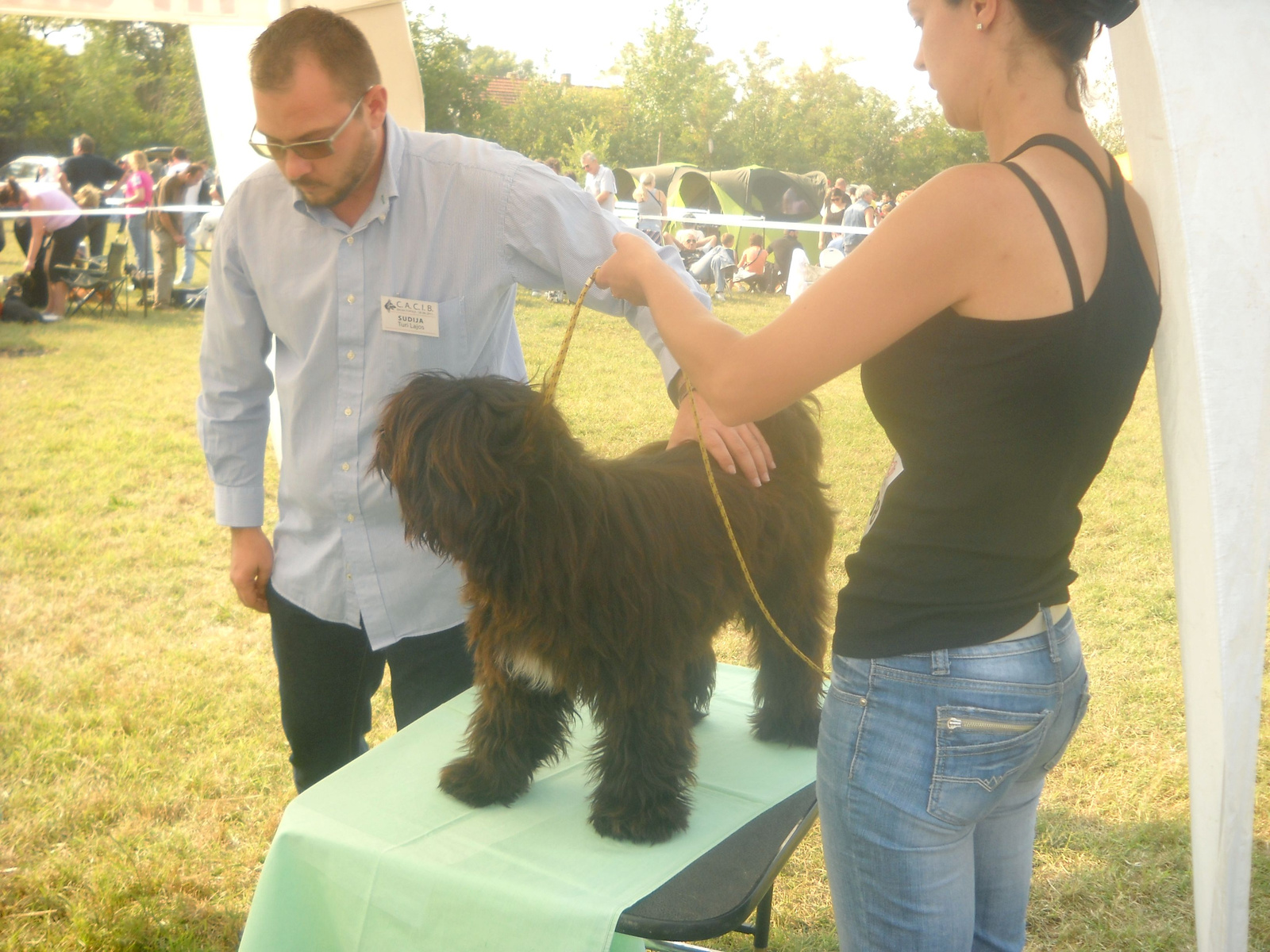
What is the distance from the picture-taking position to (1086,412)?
1.20 metres

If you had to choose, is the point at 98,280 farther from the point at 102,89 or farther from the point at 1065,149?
the point at 1065,149

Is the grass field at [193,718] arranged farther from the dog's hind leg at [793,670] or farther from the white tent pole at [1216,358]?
the white tent pole at [1216,358]

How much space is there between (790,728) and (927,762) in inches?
51.6

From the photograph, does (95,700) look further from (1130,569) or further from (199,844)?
(1130,569)

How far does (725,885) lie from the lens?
194 centimetres

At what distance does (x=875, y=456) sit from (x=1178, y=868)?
4.71m

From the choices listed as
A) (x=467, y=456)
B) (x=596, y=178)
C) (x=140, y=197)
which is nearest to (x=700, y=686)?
(x=467, y=456)

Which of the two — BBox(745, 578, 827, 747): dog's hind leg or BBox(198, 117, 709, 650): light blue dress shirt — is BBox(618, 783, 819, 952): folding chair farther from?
BBox(198, 117, 709, 650): light blue dress shirt

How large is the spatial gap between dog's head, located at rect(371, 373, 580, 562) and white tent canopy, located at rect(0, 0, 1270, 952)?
103 cm

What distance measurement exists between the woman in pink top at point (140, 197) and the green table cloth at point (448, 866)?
14.3m

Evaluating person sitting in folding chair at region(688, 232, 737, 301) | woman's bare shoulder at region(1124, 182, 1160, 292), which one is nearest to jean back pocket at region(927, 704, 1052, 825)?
woman's bare shoulder at region(1124, 182, 1160, 292)

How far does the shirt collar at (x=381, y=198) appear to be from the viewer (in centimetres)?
235

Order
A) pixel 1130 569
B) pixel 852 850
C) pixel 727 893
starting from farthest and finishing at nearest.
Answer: pixel 1130 569 < pixel 727 893 < pixel 852 850

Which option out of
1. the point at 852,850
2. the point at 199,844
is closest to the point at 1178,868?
the point at 852,850
